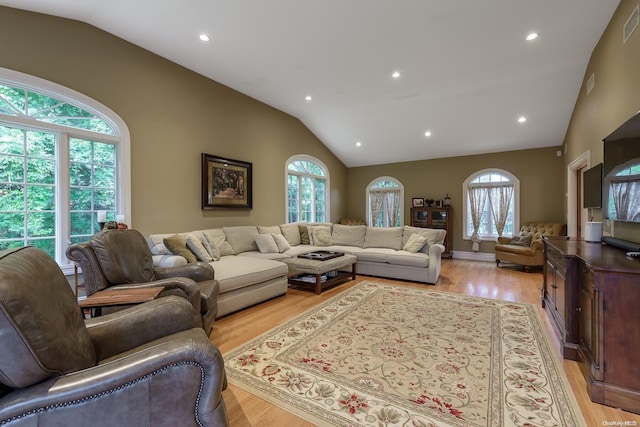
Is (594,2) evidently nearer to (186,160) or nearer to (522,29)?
(522,29)

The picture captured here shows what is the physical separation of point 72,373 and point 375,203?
7655mm

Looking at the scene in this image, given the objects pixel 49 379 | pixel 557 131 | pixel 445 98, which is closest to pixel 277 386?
pixel 49 379

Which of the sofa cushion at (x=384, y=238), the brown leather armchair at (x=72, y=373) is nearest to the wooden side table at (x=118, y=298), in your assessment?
the brown leather armchair at (x=72, y=373)

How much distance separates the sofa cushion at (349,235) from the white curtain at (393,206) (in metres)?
2.31

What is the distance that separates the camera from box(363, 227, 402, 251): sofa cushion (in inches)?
214

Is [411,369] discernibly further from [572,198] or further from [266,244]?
[572,198]

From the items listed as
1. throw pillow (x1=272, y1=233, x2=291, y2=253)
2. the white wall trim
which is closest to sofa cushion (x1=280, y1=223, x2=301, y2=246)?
throw pillow (x1=272, y1=233, x2=291, y2=253)

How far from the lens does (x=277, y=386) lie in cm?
199

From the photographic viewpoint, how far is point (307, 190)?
23.6 ft

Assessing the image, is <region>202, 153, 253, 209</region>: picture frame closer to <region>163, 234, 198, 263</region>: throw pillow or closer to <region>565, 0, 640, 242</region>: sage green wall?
<region>163, 234, 198, 263</region>: throw pillow

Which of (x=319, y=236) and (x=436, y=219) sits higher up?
(x=436, y=219)

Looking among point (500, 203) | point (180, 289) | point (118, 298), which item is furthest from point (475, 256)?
point (118, 298)

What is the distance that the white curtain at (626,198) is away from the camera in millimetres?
2275

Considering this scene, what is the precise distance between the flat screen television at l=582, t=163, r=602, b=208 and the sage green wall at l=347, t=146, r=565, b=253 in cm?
294
